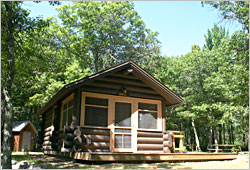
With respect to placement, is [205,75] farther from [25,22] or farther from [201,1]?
[25,22]

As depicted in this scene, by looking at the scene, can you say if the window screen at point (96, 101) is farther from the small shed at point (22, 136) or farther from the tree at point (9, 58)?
the small shed at point (22, 136)

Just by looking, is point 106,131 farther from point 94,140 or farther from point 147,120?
point 147,120

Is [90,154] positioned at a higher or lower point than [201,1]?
lower

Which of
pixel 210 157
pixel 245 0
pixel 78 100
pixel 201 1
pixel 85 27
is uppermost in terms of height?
pixel 85 27

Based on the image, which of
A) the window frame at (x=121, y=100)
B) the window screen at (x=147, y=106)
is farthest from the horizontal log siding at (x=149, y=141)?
the window screen at (x=147, y=106)

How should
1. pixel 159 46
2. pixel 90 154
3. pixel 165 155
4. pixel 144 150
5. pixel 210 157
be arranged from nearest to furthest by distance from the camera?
pixel 90 154, pixel 165 155, pixel 210 157, pixel 144 150, pixel 159 46

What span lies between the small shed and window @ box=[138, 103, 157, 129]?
16783mm

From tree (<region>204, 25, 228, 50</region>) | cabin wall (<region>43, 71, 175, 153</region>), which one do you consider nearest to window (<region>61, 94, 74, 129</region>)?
cabin wall (<region>43, 71, 175, 153</region>)

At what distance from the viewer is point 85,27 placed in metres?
27.6

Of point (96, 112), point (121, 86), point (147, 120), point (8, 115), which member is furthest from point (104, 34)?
point (8, 115)

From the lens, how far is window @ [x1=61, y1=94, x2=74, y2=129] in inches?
414

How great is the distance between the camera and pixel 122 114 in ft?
33.5

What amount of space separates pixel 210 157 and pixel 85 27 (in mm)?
21637

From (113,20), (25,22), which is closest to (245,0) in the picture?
(25,22)
